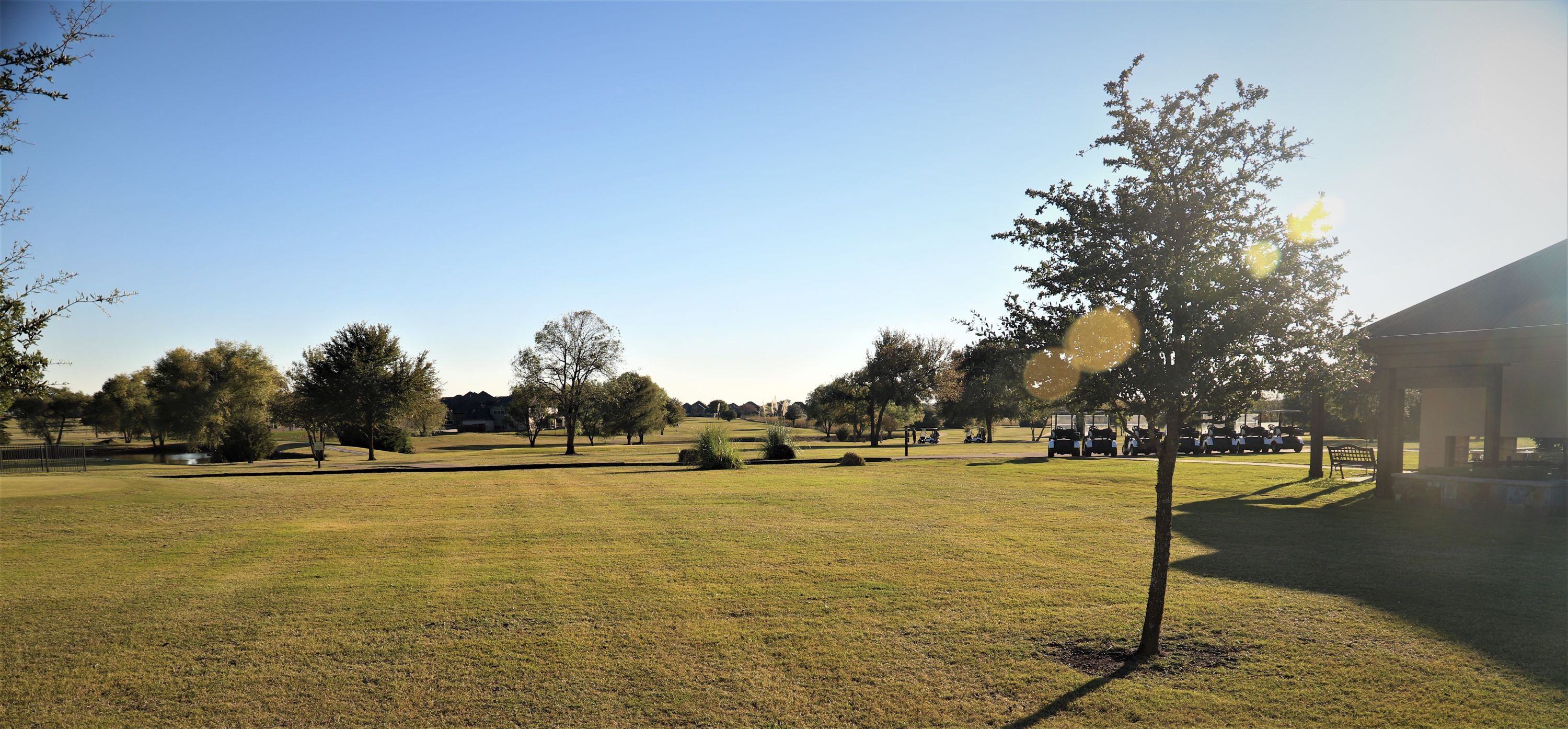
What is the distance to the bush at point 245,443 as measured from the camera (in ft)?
146

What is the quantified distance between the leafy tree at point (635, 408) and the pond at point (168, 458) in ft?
91.1

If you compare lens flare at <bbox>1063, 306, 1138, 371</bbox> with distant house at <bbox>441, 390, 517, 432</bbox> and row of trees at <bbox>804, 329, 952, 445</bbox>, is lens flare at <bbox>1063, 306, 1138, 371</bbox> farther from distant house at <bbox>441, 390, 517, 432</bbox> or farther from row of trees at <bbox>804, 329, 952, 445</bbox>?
distant house at <bbox>441, 390, 517, 432</bbox>

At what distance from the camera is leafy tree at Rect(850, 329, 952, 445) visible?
208ft

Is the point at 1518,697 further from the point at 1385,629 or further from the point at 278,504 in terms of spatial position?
the point at 278,504

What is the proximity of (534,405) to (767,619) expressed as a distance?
2206 inches

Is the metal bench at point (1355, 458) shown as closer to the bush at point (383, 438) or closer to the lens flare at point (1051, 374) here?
the lens flare at point (1051, 374)

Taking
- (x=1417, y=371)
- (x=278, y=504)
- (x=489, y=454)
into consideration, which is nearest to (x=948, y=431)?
(x=489, y=454)

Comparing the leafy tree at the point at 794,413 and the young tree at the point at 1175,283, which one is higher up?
the young tree at the point at 1175,283

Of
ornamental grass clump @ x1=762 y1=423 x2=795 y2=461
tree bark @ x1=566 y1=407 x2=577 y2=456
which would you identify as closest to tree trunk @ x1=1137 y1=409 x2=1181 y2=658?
ornamental grass clump @ x1=762 y1=423 x2=795 y2=461

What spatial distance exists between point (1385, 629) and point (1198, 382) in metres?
3.43

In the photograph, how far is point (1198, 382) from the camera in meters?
6.89

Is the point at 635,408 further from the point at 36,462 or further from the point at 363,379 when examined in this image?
A: the point at 36,462

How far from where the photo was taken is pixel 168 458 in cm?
5059

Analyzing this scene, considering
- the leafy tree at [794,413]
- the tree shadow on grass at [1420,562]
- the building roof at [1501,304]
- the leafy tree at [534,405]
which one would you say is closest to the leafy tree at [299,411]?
the leafy tree at [534,405]
